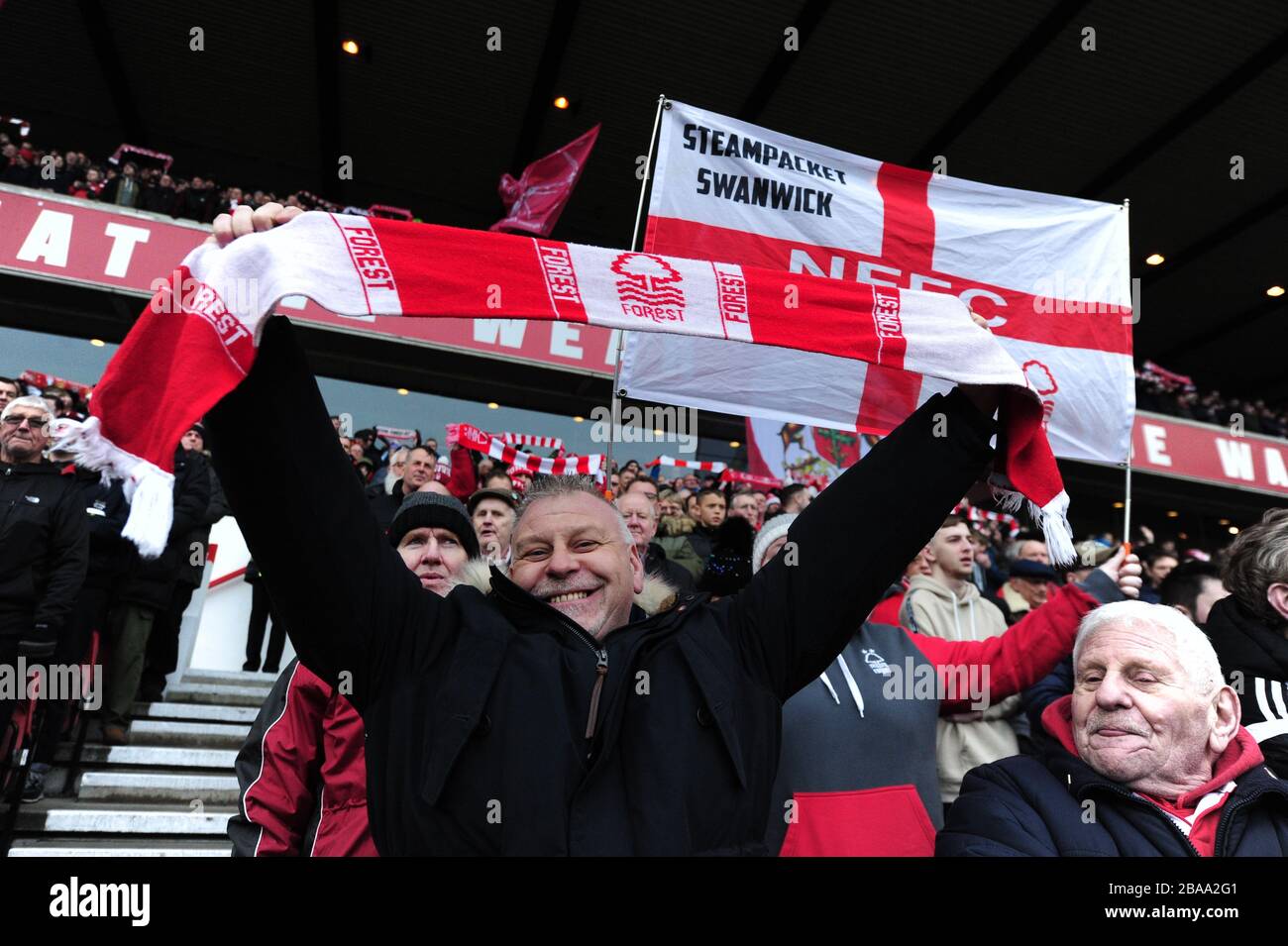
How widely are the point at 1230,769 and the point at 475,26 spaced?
396 inches

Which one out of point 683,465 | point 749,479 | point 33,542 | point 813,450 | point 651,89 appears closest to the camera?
point 33,542

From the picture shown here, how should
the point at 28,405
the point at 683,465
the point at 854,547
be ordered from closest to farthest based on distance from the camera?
the point at 854,547 < the point at 28,405 < the point at 683,465

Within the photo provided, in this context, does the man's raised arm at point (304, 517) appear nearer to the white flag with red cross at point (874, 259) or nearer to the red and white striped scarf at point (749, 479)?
the white flag with red cross at point (874, 259)

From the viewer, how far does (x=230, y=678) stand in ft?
18.5

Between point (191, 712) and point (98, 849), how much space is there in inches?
55.1

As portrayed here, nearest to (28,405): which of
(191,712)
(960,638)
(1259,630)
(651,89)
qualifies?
(191,712)

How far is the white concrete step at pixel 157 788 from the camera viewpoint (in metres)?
4.02

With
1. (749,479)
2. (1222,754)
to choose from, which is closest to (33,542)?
(1222,754)

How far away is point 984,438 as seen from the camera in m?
1.70

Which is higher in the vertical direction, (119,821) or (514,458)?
(514,458)

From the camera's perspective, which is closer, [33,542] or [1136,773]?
[1136,773]

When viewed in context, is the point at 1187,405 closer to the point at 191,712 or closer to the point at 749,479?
the point at 749,479

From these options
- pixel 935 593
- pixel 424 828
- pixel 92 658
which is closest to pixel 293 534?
pixel 424 828

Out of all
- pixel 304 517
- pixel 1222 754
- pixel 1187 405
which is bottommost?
pixel 1222 754
